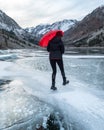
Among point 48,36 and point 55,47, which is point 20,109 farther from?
point 48,36

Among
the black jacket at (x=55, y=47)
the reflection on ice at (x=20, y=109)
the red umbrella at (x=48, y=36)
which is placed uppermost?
the red umbrella at (x=48, y=36)

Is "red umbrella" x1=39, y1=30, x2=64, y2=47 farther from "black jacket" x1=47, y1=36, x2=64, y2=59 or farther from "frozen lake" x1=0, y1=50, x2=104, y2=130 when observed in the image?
"frozen lake" x1=0, y1=50, x2=104, y2=130

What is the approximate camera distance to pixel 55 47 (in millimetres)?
12078

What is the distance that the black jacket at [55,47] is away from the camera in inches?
473

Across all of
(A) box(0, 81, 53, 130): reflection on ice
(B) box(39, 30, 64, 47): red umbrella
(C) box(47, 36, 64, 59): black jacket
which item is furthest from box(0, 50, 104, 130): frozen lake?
(B) box(39, 30, 64, 47): red umbrella

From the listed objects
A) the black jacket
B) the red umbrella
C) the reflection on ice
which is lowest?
the reflection on ice

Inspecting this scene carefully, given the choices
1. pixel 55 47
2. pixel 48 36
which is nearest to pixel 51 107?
pixel 55 47

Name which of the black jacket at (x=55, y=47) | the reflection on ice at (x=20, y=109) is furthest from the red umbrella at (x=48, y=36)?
the reflection on ice at (x=20, y=109)

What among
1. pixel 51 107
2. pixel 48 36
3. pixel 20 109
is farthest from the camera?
pixel 48 36

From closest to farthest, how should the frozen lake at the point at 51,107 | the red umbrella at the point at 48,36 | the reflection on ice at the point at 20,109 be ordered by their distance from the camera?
the frozen lake at the point at 51,107 → the reflection on ice at the point at 20,109 → the red umbrella at the point at 48,36

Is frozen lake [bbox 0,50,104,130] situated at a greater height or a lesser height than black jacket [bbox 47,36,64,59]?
lesser

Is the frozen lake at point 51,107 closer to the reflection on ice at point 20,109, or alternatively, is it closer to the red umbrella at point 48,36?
the reflection on ice at point 20,109

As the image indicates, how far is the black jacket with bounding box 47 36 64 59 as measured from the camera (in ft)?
39.4

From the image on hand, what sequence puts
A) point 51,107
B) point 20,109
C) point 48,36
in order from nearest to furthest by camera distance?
point 20,109
point 51,107
point 48,36
